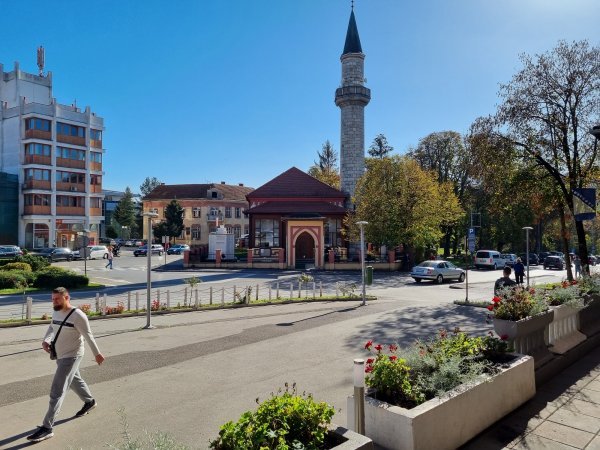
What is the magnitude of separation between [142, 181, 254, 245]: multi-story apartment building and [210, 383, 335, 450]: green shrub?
66744 millimetres

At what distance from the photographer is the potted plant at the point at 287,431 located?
287 cm

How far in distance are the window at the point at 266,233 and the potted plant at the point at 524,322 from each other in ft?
140

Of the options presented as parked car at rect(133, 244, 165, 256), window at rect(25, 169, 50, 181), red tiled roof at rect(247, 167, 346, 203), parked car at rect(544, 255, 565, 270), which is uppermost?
window at rect(25, 169, 50, 181)

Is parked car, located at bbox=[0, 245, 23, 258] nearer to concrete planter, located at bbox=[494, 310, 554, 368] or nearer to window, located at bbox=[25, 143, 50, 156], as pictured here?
window, located at bbox=[25, 143, 50, 156]

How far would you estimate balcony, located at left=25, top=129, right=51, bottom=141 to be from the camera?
50219 mm

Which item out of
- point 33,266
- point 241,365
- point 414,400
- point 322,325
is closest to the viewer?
point 414,400

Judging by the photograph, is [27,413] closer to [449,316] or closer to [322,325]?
[322,325]

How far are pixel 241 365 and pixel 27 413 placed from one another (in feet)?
12.3

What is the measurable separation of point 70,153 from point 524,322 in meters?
58.0

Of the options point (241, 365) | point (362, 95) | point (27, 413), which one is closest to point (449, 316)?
point (241, 365)

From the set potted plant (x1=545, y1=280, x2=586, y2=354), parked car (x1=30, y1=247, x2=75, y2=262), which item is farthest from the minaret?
potted plant (x1=545, y1=280, x2=586, y2=354)

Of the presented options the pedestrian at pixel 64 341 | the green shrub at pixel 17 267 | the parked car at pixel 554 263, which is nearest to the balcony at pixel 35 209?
the green shrub at pixel 17 267

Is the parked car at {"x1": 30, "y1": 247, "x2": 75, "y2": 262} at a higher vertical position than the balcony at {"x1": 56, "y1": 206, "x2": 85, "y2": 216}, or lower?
lower

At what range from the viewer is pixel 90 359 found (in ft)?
30.6
